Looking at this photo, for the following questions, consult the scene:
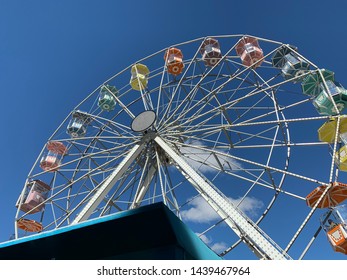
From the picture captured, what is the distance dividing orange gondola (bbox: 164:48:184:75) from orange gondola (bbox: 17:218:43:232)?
997 cm

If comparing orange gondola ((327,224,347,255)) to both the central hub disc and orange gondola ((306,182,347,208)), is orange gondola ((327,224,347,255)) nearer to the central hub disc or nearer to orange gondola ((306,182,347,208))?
orange gondola ((306,182,347,208))

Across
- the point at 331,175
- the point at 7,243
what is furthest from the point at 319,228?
the point at 7,243

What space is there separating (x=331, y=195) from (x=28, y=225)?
12465 millimetres

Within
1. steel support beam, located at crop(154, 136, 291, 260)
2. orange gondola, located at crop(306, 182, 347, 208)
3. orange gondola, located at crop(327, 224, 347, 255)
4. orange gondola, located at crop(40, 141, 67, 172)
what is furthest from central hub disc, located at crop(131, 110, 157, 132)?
orange gondola, located at crop(327, 224, 347, 255)

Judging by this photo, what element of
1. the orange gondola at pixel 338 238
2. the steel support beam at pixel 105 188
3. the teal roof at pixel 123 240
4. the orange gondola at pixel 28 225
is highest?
the orange gondola at pixel 28 225

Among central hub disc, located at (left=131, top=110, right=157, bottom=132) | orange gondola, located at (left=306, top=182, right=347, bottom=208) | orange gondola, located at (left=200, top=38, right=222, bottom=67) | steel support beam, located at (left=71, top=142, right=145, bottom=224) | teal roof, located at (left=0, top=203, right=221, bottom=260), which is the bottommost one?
teal roof, located at (left=0, top=203, right=221, bottom=260)

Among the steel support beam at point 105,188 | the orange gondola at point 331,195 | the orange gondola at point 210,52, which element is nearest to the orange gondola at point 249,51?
the orange gondola at point 210,52

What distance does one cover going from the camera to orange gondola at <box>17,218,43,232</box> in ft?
44.3

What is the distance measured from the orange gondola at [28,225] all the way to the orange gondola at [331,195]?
38.2 feet

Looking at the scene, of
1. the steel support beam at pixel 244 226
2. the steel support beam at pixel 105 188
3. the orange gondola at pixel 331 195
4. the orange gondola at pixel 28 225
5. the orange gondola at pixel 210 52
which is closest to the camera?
the steel support beam at pixel 244 226

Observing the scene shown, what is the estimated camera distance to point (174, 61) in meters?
15.9

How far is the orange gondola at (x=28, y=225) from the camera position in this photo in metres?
13.5

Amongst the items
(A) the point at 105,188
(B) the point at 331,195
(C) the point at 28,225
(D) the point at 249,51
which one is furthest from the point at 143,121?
(B) the point at 331,195

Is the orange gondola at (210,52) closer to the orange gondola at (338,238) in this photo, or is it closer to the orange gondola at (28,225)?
the orange gondola at (338,238)
